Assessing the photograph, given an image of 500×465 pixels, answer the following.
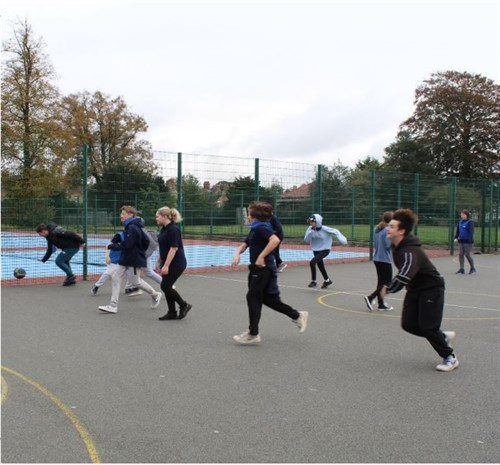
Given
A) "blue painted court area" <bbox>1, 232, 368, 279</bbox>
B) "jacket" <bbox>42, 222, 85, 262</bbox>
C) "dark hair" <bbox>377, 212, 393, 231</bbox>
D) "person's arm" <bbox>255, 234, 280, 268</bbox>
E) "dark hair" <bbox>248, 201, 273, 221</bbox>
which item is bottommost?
"blue painted court area" <bbox>1, 232, 368, 279</bbox>

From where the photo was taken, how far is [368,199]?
20.1 meters

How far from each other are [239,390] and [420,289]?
209cm

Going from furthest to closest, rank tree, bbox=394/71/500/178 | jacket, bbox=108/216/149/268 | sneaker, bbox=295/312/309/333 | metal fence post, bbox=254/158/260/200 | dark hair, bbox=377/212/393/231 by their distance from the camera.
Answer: tree, bbox=394/71/500/178
metal fence post, bbox=254/158/260/200
dark hair, bbox=377/212/393/231
jacket, bbox=108/216/149/268
sneaker, bbox=295/312/309/333

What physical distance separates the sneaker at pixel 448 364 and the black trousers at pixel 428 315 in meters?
0.05

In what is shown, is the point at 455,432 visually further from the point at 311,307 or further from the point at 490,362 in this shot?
the point at 311,307

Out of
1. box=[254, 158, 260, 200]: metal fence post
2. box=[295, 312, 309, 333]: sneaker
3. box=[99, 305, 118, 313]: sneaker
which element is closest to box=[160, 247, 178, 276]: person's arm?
box=[99, 305, 118, 313]: sneaker

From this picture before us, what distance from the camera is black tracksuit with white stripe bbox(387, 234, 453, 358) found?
584 centimetres

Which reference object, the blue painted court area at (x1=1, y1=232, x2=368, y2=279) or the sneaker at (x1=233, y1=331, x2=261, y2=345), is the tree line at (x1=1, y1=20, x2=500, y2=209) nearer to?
the blue painted court area at (x1=1, y1=232, x2=368, y2=279)

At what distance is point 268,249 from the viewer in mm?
6941

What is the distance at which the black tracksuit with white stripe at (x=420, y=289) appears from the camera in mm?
5840

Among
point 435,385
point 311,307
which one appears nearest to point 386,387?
point 435,385

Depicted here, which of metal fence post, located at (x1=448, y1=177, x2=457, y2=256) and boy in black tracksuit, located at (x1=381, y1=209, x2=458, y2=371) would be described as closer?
boy in black tracksuit, located at (x1=381, y1=209, x2=458, y2=371)

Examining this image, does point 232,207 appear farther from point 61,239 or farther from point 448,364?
point 448,364

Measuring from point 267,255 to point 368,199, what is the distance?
45.0 ft
